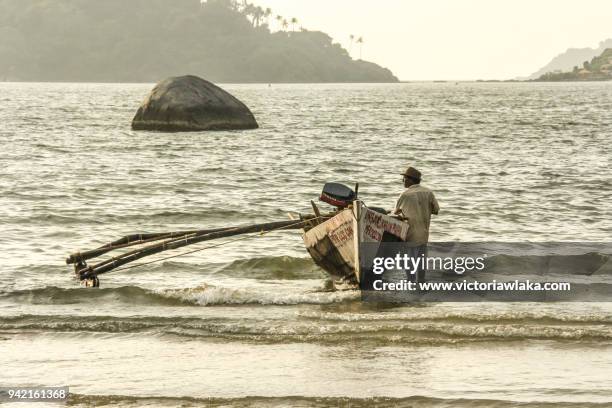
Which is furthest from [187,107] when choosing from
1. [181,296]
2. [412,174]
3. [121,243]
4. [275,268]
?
[412,174]

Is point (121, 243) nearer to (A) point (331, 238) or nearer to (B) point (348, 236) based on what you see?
(A) point (331, 238)

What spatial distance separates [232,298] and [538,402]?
19.9 feet

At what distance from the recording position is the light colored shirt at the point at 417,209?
13.8 m

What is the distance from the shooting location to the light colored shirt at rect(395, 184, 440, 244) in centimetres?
1377

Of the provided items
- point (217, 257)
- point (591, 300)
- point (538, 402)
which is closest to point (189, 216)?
point (217, 257)

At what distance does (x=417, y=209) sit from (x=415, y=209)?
0.03m

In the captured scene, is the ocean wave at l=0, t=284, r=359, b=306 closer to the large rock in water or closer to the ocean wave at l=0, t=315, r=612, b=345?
the ocean wave at l=0, t=315, r=612, b=345

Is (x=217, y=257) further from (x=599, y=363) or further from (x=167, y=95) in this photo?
(x=167, y=95)

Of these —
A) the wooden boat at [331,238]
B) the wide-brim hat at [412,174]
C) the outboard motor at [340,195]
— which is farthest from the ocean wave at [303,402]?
the outboard motor at [340,195]

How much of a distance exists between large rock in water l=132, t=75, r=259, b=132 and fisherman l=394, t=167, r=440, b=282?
104 feet

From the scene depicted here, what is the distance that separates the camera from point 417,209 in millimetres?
13758

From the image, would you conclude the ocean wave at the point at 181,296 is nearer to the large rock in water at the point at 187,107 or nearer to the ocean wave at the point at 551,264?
the ocean wave at the point at 551,264

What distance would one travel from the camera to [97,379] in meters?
10.2

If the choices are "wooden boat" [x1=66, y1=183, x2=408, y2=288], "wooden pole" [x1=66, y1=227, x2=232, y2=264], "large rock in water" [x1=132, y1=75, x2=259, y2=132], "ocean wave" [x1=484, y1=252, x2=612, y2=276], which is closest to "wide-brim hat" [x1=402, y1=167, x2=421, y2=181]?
"wooden boat" [x1=66, y1=183, x2=408, y2=288]
